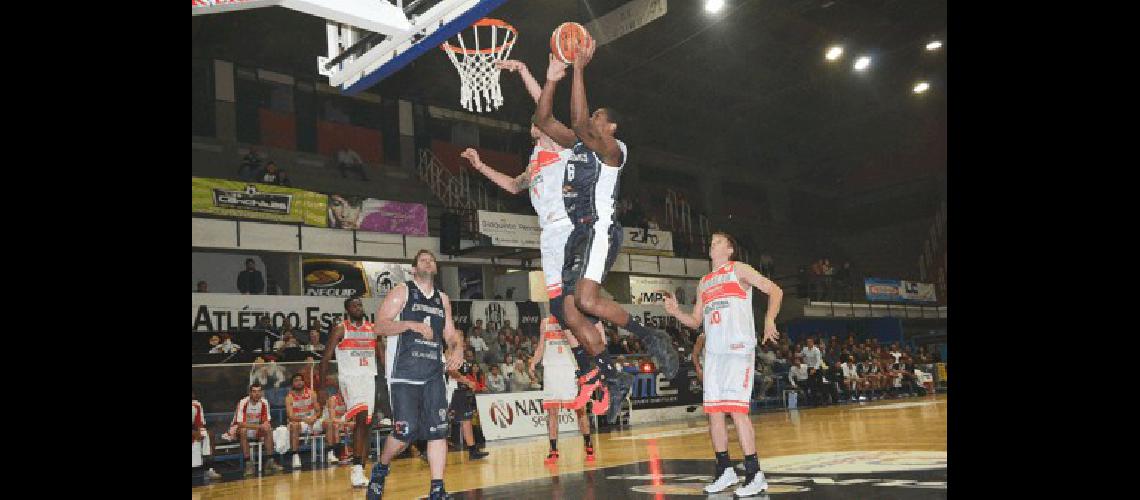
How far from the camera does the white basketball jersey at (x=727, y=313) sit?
558cm

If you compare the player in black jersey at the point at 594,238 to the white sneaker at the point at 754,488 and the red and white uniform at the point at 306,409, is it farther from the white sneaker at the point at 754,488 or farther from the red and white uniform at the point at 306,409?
the red and white uniform at the point at 306,409

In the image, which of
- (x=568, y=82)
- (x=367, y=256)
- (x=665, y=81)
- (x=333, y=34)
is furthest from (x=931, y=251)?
(x=333, y=34)

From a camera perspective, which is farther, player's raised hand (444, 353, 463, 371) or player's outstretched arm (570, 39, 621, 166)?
player's raised hand (444, 353, 463, 371)

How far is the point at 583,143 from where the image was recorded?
4430 millimetres

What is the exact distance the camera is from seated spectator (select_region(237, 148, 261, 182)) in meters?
16.5

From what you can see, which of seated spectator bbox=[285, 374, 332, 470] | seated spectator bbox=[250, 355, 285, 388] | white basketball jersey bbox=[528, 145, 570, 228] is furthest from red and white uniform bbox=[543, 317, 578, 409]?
white basketball jersey bbox=[528, 145, 570, 228]

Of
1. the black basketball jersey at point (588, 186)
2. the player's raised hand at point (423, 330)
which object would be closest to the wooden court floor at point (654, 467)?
the player's raised hand at point (423, 330)

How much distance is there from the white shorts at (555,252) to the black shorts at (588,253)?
0.32ft

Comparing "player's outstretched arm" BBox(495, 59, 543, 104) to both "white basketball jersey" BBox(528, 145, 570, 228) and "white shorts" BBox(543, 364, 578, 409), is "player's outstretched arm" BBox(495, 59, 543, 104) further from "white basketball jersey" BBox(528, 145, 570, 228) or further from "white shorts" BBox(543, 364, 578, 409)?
"white shorts" BBox(543, 364, 578, 409)

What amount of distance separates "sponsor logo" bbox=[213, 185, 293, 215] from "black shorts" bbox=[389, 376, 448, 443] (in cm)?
1095

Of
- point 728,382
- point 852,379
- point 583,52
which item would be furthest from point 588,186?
point 852,379
